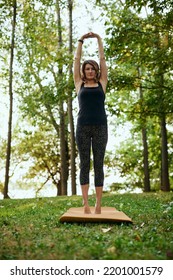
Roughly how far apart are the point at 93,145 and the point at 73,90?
26.4 feet

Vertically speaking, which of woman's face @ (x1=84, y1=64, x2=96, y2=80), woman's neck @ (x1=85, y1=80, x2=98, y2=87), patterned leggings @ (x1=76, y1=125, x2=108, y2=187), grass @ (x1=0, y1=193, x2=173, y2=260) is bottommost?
grass @ (x1=0, y1=193, x2=173, y2=260)

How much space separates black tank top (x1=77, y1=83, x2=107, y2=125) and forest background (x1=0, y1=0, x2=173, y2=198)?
10.0 feet

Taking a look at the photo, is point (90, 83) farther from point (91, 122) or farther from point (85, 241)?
point (85, 241)

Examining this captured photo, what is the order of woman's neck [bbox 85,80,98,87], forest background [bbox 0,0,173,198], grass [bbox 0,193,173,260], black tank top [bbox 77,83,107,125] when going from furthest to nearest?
forest background [bbox 0,0,173,198], woman's neck [bbox 85,80,98,87], black tank top [bbox 77,83,107,125], grass [bbox 0,193,173,260]

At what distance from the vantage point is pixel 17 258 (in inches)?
141

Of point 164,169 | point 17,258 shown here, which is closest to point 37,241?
point 17,258

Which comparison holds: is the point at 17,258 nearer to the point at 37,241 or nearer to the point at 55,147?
the point at 37,241

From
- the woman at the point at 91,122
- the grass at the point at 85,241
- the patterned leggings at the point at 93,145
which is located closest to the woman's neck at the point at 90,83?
the woman at the point at 91,122

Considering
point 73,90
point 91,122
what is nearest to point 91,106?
point 91,122

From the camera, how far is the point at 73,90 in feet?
45.9

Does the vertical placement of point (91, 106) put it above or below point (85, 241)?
above

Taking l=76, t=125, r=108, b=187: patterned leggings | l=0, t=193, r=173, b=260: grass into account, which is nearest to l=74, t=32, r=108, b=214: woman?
l=76, t=125, r=108, b=187: patterned leggings

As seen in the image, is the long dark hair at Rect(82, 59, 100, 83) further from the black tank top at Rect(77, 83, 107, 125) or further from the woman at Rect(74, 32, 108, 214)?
the black tank top at Rect(77, 83, 107, 125)

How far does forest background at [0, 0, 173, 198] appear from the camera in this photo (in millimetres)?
12480
